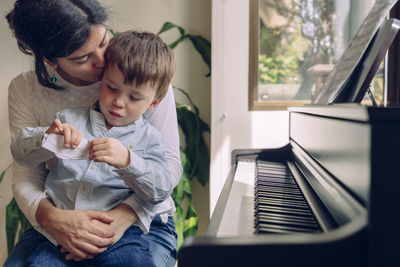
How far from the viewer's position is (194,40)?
7.59ft

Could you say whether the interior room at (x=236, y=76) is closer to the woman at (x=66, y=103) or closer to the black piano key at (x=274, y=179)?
the black piano key at (x=274, y=179)

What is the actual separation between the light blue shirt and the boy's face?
0.18 feet

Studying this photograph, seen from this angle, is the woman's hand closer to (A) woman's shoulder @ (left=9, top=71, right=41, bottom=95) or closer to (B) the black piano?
(B) the black piano

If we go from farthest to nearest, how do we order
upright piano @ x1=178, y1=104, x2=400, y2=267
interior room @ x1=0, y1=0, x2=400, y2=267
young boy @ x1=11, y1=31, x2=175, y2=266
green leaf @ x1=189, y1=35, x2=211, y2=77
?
green leaf @ x1=189, y1=35, x2=211, y2=77 → interior room @ x1=0, y1=0, x2=400, y2=267 → young boy @ x1=11, y1=31, x2=175, y2=266 → upright piano @ x1=178, y1=104, x2=400, y2=267

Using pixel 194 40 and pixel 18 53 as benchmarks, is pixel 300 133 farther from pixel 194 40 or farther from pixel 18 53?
pixel 18 53

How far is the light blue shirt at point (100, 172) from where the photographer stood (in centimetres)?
100

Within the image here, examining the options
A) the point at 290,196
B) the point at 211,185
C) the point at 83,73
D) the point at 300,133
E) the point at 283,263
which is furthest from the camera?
the point at 211,185

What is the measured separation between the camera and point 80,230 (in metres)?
0.97

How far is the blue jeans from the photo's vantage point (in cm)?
98

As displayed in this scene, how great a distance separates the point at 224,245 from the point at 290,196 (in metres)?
0.48

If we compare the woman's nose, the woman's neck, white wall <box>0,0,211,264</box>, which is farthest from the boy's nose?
white wall <box>0,0,211,264</box>

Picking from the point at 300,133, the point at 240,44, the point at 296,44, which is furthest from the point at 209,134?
the point at 300,133

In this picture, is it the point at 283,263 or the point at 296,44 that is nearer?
the point at 283,263

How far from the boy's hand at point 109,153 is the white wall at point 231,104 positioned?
53.6 inches
